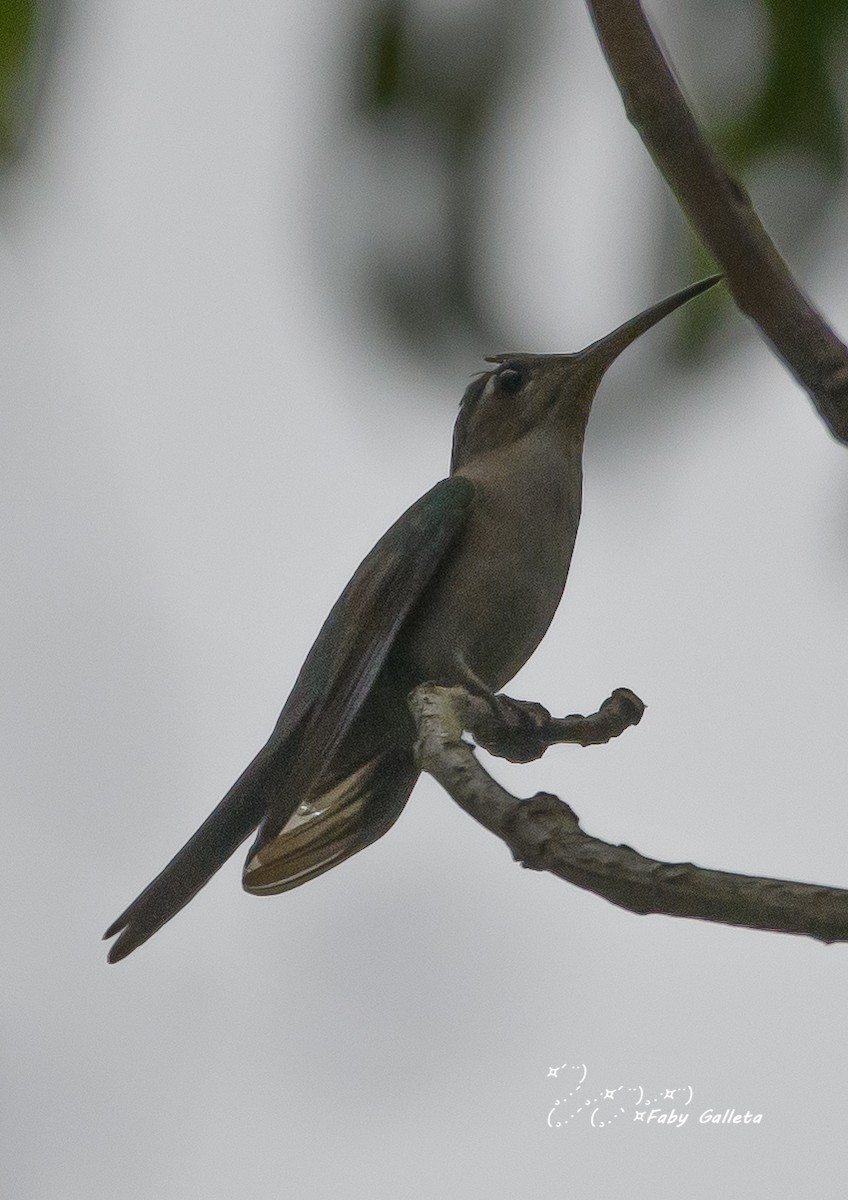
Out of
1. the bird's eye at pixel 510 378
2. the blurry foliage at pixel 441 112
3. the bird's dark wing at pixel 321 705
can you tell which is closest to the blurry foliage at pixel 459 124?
the blurry foliage at pixel 441 112

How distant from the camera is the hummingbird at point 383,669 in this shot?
4461 millimetres

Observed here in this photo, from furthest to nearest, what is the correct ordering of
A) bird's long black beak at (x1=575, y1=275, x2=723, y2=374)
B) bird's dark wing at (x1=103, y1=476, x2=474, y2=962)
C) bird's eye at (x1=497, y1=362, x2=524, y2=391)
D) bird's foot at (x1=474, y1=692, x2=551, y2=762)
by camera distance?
1. bird's eye at (x1=497, y1=362, x2=524, y2=391)
2. bird's dark wing at (x1=103, y1=476, x2=474, y2=962)
3. bird's foot at (x1=474, y1=692, x2=551, y2=762)
4. bird's long black beak at (x1=575, y1=275, x2=723, y2=374)

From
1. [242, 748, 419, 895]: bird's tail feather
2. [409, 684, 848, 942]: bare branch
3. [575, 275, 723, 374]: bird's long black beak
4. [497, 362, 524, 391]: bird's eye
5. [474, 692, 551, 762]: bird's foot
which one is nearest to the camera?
[409, 684, 848, 942]: bare branch

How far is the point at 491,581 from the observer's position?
4.78 metres

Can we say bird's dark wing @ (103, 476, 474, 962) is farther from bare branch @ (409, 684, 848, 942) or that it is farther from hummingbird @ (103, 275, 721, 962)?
bare branch @ (409, 684, 848, 942)

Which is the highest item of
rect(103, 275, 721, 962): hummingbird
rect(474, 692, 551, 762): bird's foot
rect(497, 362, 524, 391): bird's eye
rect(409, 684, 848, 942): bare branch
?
rect(497, 362, 524, 391): bird's eye

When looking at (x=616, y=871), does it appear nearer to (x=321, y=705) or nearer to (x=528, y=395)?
(x=321, y=705)

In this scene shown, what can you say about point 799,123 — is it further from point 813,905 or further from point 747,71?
point 813,905

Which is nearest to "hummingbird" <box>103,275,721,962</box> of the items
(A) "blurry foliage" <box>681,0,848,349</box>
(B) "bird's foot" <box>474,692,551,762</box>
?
(B) "bird's foot" <box>474,692,551,762</box>

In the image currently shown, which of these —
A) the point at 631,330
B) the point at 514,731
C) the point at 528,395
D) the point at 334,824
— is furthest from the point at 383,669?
the point at 528,395

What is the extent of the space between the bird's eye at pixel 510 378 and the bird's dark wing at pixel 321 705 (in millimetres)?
983

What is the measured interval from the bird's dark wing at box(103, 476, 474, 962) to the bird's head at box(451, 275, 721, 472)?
0.83m

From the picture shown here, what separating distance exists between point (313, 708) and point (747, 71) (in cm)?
227

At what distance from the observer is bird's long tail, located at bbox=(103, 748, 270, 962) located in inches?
173
